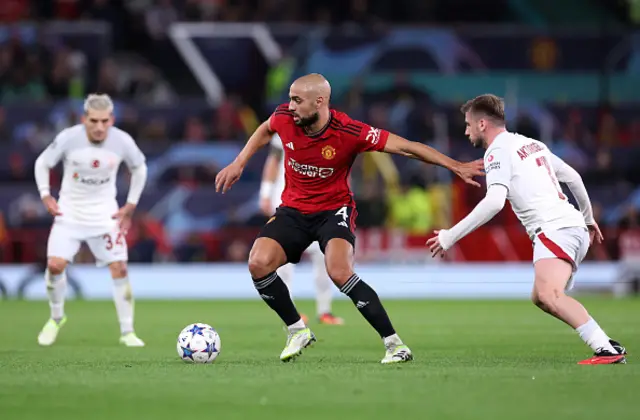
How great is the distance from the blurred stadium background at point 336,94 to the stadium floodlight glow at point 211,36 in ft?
0.12

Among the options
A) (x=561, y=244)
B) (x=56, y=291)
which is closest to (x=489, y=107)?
(x=561, y=244)

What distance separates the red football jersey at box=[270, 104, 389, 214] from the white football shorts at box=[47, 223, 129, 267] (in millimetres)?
2989

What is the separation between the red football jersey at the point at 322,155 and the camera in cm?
878

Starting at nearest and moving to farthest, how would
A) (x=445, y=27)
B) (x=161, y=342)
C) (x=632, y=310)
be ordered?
(x=161, y=342) < (x=632, y=310) < (x=445, y=27)

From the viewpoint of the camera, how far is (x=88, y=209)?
1153 centimetres

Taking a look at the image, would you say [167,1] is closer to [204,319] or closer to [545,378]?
[204,319]

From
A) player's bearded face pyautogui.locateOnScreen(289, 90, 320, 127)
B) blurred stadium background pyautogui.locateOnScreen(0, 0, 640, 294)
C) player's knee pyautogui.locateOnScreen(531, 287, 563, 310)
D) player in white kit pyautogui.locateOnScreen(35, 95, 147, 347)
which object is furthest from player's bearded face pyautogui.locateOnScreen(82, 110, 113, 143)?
blurred stadium background pyautogui.locateOnScreen(0, 0, 640, 294)

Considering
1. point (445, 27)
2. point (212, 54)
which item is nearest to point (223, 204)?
point (212, 54)

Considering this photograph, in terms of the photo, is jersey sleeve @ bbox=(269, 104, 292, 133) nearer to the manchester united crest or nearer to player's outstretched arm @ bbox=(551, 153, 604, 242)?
the manchester united crest

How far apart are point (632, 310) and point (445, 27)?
1148 cm

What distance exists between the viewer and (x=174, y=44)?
27.1 meters

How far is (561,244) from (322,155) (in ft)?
6.20

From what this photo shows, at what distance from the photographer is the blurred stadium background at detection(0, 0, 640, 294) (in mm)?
21750

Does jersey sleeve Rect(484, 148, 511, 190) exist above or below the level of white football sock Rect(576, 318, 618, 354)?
above
